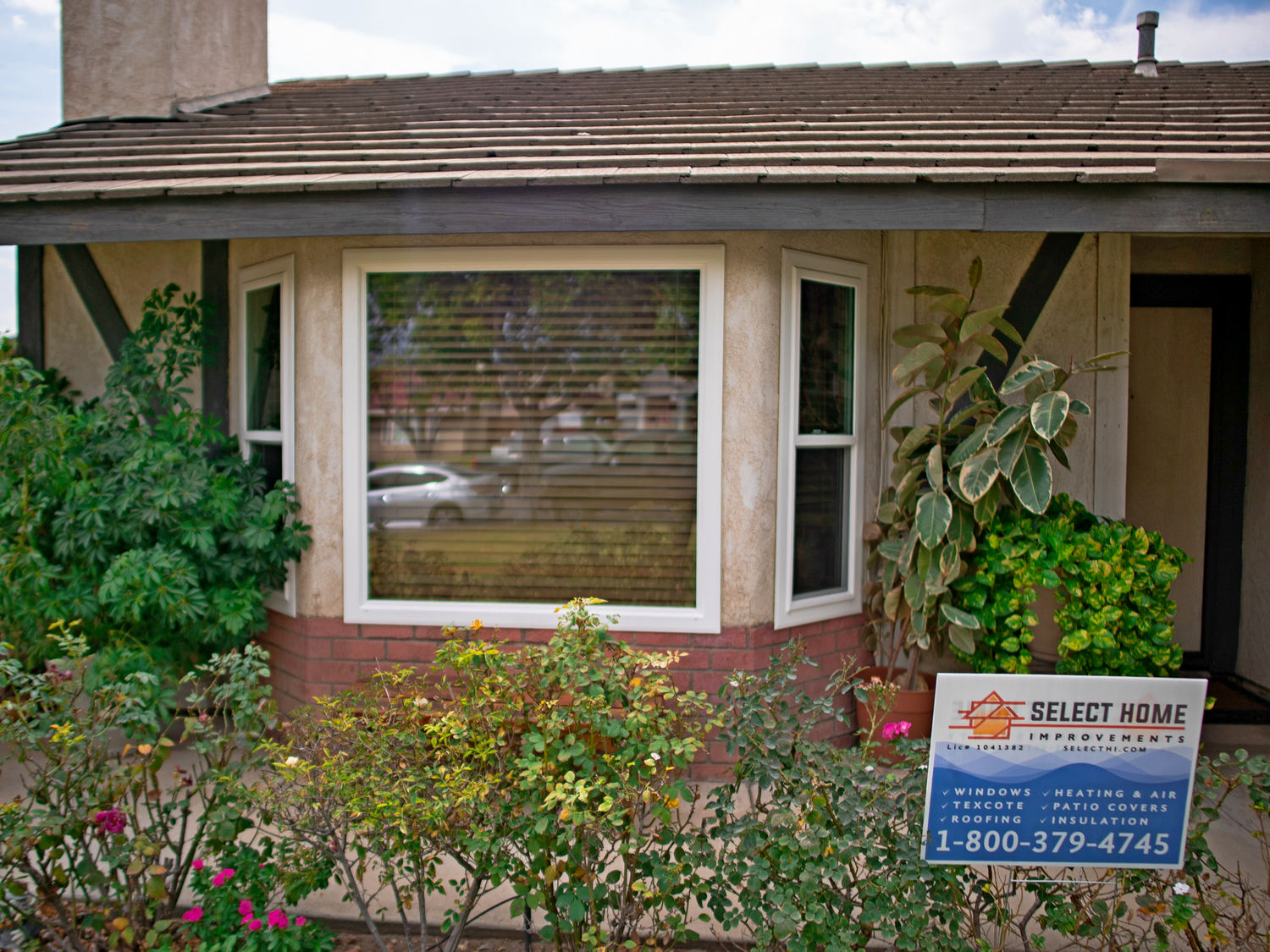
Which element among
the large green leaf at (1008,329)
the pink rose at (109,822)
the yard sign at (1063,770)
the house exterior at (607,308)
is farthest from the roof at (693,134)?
the pink rose at (109,822)

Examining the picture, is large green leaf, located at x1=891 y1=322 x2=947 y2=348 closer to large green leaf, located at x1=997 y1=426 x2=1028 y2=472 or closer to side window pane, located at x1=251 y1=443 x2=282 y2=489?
large green leaf, located at x1=997 y1=426 x2=1028 y2=472

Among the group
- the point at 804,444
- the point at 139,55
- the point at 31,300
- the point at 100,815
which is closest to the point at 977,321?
the point at 804,444

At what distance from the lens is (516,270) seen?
14.1 ft

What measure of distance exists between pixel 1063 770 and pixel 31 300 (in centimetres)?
585

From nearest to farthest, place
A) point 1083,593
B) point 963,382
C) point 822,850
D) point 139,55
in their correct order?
point 822,850 < point 1083,593 < point 963,382 < point 139,55

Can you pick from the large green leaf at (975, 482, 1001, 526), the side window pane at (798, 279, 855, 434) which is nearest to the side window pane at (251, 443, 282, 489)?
the side window pane at (798, 279, 855, 434)

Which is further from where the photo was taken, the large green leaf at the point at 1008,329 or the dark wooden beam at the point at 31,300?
the dark wooden beam at the point at 31,300

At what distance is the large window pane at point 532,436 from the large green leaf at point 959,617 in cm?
121

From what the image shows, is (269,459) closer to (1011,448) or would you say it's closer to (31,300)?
(31,300)

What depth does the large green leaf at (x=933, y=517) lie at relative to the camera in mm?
4059

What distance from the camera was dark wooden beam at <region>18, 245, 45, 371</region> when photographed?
5254 millimetres

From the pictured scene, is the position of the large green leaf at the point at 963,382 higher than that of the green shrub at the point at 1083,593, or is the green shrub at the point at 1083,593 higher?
the large green leaf at the point at 963,382

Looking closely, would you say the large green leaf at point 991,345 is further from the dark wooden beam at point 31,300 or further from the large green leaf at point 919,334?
the dark wooden beam at point 31,300

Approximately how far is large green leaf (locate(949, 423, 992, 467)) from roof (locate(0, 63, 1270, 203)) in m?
1.09
